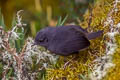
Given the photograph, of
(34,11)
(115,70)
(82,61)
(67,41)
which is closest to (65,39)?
(67,41)

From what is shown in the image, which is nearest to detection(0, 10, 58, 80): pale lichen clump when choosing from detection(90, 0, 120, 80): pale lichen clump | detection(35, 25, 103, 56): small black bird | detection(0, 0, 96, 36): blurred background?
detection(35, 25, 103, 56): small black bird

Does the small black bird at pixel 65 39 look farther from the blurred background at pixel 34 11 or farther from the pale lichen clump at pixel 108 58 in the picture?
the blurred background at pixel 34 11

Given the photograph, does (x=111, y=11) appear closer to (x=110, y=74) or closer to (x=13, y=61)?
(x=110, y=74)

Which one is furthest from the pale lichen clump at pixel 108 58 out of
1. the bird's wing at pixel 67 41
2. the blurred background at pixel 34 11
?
the blurred background at pixel 34 11

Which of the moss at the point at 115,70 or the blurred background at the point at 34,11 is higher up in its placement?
the blurred background at the point at 34,11

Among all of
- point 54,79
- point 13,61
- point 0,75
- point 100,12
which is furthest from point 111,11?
point 0,75

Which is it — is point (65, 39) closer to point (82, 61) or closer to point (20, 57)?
point (82, 61)

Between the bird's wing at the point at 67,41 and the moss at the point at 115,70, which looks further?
the bird's wing at the point at 67,41

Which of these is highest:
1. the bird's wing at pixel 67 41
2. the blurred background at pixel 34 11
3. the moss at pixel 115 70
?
the blurred background at pixel 34 11

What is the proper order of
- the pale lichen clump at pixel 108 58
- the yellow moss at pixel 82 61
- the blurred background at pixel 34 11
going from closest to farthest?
the pale lichen clump at pixel 108 58
the yellow moss at pixel 82 61
the blurred background at pixel 34 11
